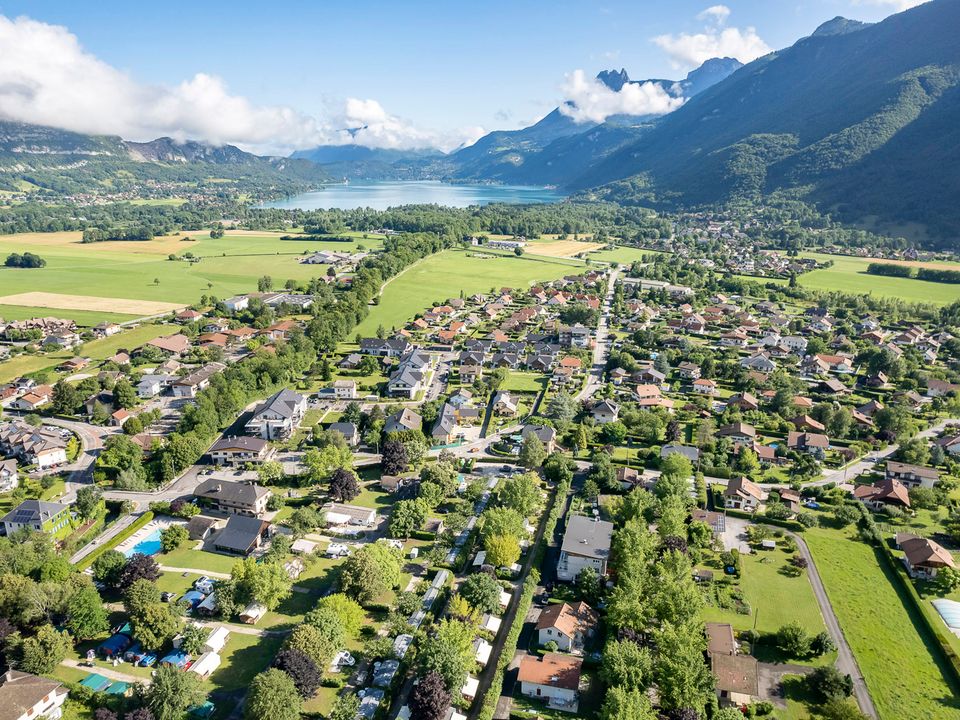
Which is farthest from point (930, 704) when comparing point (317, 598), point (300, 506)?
point (300, 506)

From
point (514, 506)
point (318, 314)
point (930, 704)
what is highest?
point (318, 314)

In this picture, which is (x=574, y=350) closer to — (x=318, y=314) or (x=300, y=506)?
(x=318, y=314)

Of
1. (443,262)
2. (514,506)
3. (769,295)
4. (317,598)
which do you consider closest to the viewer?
(317,598)

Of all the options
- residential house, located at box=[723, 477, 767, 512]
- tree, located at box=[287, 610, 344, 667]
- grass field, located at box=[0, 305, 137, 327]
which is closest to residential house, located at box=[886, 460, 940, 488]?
residential house, located at box=[723, 477, 767, 512]

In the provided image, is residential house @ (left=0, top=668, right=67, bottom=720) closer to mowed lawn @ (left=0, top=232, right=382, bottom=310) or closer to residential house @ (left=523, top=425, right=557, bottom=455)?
residential house @ (left=523, top=425, right=557, bottom=455)

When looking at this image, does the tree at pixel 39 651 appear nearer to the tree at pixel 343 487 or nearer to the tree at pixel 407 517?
the tree at pixel 343 487

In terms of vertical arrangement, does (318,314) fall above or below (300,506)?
above

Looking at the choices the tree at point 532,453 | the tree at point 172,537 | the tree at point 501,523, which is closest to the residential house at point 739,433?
the tree at point 532,453
